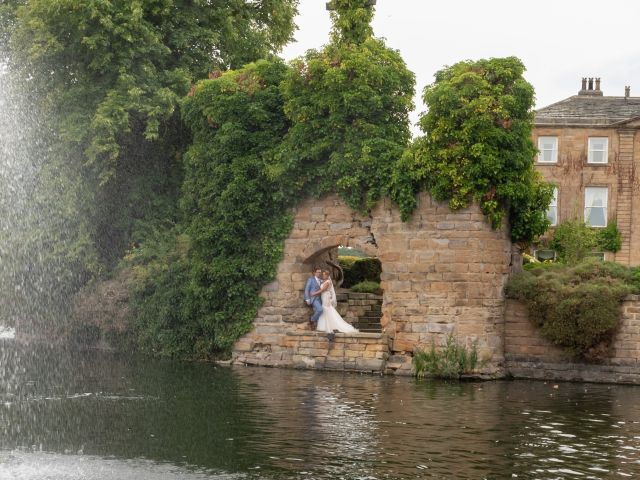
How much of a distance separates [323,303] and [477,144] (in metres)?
5.21

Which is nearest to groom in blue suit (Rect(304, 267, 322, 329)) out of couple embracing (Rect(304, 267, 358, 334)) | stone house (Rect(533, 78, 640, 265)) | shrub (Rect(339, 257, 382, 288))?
couple embracing (Rect(304, 267, 358, 334))

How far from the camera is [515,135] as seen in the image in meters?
22.3

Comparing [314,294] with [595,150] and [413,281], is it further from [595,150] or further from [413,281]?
[595,150]

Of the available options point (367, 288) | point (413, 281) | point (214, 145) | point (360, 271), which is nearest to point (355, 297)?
point (367, 288)

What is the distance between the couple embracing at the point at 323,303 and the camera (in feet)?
80.2

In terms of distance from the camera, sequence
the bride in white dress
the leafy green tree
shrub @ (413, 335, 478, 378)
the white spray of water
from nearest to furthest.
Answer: shrub @ (413, 335, 478, 378)
the leafy green tree
the bride in white dress
the white spray of water

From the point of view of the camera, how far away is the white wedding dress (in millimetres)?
24453

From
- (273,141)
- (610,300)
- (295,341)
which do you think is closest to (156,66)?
(273,141)

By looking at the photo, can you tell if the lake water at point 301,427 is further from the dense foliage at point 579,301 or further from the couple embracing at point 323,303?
the couple embracing at point 323,303

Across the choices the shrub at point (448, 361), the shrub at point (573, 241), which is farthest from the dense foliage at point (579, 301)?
the shrub at point (573, 241)

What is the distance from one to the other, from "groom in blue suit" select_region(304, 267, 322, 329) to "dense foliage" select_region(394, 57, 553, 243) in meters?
2.84

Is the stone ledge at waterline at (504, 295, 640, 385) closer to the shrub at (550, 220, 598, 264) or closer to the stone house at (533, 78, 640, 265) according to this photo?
the shrub at (550, 220, 598, 264)

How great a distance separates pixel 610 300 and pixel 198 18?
13909mm

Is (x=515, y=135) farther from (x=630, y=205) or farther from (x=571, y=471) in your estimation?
(x=630, y=205)
